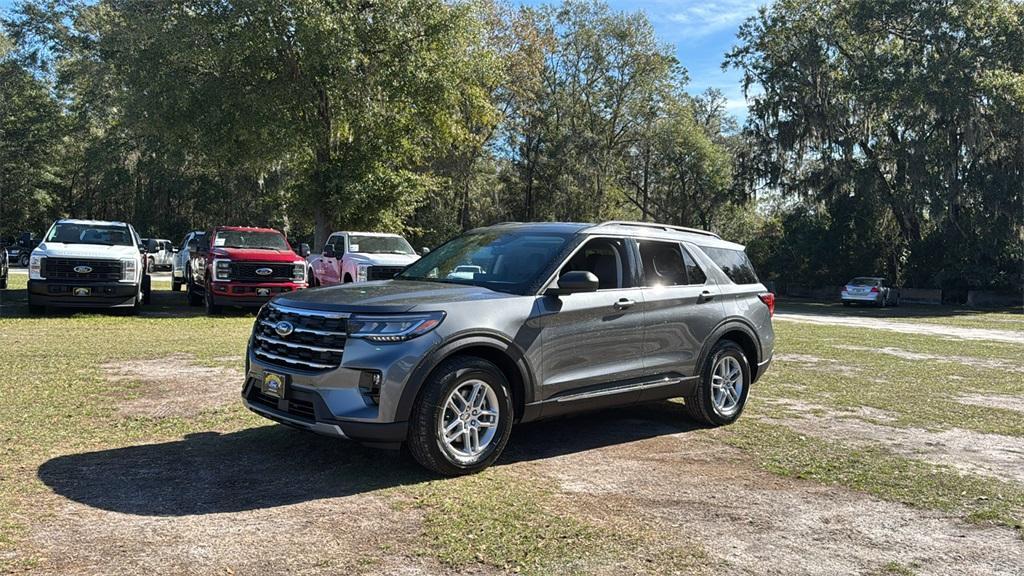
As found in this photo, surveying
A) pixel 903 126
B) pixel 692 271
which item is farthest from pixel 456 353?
pixel 903 126

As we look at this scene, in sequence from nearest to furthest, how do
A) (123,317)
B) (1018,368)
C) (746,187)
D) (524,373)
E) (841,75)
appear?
(524,373)
(1018,368)
(123,317)
(841,75)
(746,187)

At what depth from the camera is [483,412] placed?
544 cm

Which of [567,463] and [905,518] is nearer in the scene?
[905,518]

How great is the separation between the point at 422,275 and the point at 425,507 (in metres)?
2.35

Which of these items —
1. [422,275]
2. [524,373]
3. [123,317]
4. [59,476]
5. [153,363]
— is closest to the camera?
[59,476]

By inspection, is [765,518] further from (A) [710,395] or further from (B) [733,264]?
(B) [733,264]

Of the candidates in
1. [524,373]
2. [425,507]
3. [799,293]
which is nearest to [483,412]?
[524,373]

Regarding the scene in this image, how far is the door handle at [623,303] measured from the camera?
249 inches

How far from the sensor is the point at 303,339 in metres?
5.35

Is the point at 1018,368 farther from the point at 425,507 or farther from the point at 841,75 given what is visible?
the point at 841,75

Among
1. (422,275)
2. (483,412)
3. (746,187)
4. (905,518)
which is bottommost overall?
(905,518)

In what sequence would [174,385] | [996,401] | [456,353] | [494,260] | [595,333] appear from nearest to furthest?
[456,353], [595,333], [494,260], [174,385], [996,401]

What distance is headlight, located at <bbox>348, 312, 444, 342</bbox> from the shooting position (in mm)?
5090

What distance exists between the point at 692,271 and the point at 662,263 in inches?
16.1
